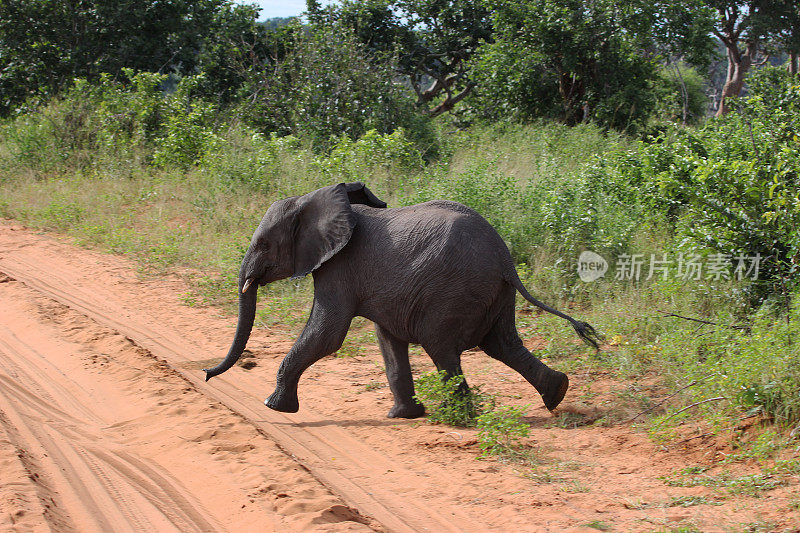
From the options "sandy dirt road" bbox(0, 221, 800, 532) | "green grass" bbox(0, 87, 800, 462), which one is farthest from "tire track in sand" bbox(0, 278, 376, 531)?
"green grass" bbox(0, 87, 800, 462)

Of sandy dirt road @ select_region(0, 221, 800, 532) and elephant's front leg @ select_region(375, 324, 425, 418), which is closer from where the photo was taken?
sandy dirt road @ select_region(0, 221, 800, 532)

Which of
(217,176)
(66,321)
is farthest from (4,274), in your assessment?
(217,176)

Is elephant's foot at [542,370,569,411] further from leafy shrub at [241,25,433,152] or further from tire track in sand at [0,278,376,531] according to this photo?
leafy shrub at [241,25,433,152]

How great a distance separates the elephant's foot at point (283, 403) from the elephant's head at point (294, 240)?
0.46m

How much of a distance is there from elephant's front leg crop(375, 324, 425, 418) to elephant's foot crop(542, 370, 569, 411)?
0.90 m

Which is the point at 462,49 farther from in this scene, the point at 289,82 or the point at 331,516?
the point at 331,516

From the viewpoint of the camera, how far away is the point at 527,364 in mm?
5578

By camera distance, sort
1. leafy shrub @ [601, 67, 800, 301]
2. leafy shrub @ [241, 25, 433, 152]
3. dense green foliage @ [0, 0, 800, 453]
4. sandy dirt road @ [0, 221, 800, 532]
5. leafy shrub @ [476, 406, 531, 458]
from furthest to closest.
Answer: leafy shrub @ [241, 25, 433, 152] → dense green foliage @ [0, 0, 800, 453] → leafy shrub @ [601, 67, 800, 301] → leafy shrub @ [476, 406, 531, 458] → sandy dirt road @ [0, 221, 800, 532]

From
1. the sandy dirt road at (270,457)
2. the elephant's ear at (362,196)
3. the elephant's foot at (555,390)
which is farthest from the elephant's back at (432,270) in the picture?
the sandy dirt road at (270,457)

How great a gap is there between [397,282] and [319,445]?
121 centimetres

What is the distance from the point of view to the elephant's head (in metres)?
5.69

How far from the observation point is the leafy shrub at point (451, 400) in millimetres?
5410

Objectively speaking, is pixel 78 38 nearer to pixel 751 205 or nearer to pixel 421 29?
pixel 421 29

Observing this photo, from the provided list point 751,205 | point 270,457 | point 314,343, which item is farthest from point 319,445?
point 751,205
